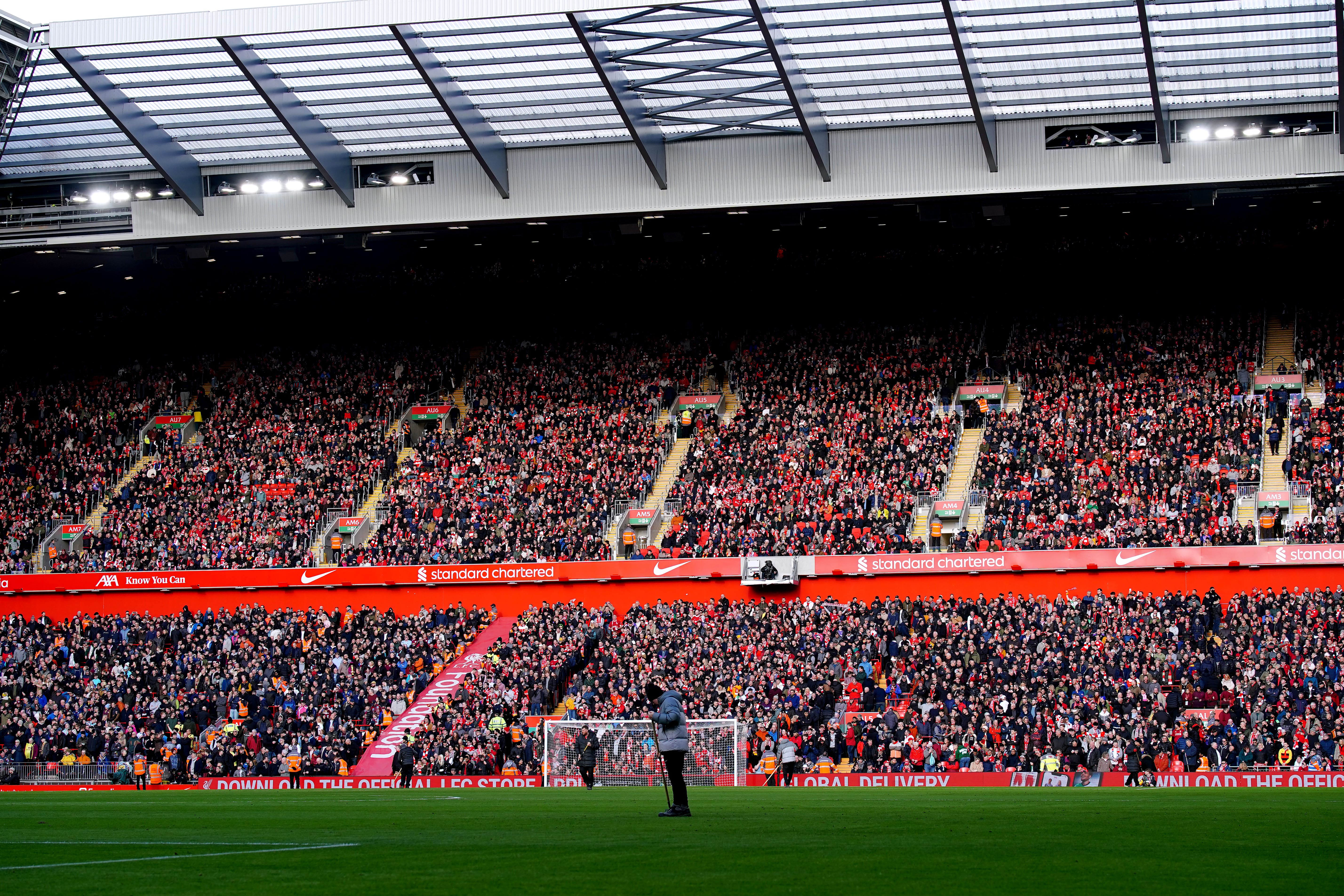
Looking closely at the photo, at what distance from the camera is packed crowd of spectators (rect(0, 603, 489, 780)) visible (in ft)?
129

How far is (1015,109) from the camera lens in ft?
147

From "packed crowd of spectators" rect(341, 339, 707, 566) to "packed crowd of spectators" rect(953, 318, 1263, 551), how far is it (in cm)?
1138

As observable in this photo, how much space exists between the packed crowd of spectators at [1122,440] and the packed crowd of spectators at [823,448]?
2223 millimetres

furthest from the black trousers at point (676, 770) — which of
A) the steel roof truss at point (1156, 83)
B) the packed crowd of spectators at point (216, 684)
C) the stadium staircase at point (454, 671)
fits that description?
the steel roof truss at point (1156, 83)

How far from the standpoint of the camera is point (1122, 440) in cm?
4600

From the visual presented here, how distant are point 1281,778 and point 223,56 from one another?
31868 millimetres

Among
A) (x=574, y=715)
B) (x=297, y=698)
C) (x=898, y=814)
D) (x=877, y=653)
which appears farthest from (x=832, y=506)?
(x=898, y=814)

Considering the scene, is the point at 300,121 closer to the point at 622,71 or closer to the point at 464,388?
the point at 622,71

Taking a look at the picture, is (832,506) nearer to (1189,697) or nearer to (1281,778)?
(1189,697)

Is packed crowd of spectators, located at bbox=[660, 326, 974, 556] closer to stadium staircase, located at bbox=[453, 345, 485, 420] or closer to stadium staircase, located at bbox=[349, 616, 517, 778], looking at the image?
stadium staircase, located at bbox=[349, 616, 517, 778]

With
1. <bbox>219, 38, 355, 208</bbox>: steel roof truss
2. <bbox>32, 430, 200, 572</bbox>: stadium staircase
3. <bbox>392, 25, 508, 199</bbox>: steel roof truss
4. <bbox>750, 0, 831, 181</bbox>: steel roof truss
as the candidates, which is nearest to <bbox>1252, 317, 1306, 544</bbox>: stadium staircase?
<bbox>750, 0, 831, 181</bbox>: steel roof truss

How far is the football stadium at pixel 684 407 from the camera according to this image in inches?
1457

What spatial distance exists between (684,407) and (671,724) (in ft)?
126

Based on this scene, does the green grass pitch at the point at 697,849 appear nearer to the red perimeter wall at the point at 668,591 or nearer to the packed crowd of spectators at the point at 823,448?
the red perimeter wall at the point at 668,591
